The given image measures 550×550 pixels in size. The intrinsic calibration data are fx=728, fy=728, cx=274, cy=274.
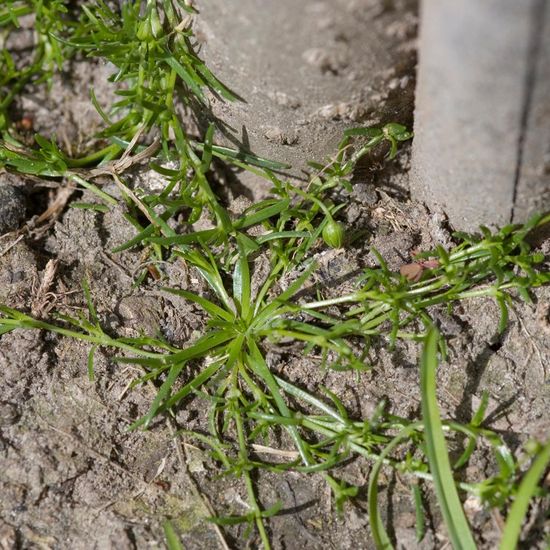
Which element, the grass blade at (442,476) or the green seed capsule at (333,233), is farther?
the green seed capsule at (333,233)

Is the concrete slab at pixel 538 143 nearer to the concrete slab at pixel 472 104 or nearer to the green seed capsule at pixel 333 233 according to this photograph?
the concrete slab at pixel 472 104

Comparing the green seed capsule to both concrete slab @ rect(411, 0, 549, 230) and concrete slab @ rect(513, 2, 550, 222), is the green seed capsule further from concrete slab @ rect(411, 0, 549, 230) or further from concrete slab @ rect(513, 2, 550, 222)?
concrete slab @ rect(513, 2, 550, 222)

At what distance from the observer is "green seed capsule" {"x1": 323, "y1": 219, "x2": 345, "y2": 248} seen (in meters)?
2.31

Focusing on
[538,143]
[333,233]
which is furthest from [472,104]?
[333,233]

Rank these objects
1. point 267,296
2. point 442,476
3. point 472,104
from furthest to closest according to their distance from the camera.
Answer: point 267,296, point 442,476, point 472,104

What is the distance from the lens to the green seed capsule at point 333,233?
2307 mm

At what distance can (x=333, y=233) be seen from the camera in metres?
2.31

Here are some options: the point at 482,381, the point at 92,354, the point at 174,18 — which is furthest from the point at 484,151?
the point at 92,354

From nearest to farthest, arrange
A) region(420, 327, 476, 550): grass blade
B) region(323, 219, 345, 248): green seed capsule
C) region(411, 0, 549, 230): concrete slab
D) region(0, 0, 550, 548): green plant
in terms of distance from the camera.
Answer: region(411, 0, 549, 230): concrete slab < region(420, 327, 476, 550): grass blade < region(0, 0, 550, 548): green plant < region(323, 219, 345, 248): green seed capsule

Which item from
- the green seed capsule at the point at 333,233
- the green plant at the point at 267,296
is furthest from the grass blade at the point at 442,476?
the green seed capsule at the point at 333,233

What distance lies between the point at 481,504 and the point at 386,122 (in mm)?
1188

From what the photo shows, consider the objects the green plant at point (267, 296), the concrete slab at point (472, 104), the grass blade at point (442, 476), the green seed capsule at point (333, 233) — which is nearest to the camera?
the concrete slab at point (472, 104)

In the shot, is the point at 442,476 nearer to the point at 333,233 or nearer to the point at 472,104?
the point at 333,233

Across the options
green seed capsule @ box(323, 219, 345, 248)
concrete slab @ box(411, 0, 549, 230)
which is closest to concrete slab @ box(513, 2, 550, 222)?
concrete slab @ box(411, 0, 549, 230)
